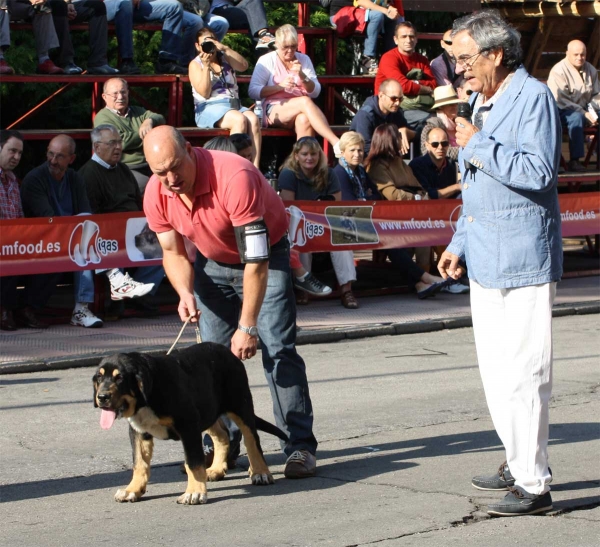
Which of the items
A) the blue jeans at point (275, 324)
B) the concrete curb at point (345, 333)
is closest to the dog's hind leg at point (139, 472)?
the blue jeans at point (275, 324)

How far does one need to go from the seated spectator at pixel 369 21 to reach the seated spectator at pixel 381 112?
7.36ft

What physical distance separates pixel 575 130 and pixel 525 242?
12.6m

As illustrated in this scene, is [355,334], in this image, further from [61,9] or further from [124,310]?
[61,9]

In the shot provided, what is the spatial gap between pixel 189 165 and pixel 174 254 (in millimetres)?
706

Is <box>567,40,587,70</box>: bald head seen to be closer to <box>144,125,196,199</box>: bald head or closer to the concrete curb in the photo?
the concrete curb

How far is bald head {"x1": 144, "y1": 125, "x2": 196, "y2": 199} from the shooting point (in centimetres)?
562

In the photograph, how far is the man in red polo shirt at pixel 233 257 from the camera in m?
5.80

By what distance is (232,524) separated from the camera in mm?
5383

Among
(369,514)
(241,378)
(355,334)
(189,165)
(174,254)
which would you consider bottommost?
(355,334)

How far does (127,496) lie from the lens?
19.0 ft

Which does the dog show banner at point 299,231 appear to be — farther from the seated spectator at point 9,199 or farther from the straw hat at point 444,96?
the straw hat at point 444,96

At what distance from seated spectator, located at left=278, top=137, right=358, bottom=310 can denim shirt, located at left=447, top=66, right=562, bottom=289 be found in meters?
7.28

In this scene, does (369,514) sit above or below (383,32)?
below

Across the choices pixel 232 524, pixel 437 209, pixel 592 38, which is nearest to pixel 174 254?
pixel 232 524
